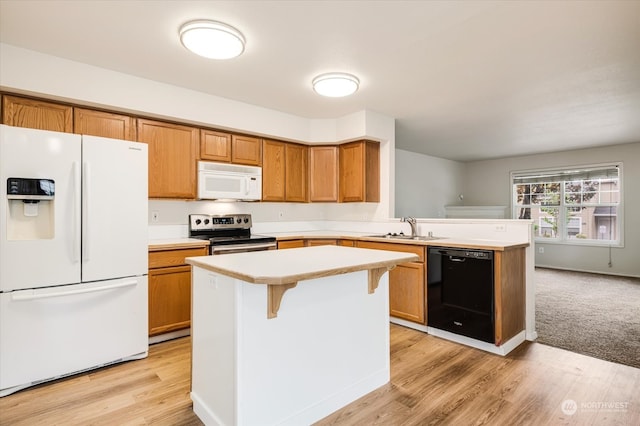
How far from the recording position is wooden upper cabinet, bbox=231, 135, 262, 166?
13.0 ft

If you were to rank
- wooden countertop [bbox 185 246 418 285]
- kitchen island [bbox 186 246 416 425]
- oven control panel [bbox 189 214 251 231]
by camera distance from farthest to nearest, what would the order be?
oven control panel [bbox 189 214 251 231], kitchen island [bbox 186 246 416 425], wooden countertop [bbox 185 246 418 285]

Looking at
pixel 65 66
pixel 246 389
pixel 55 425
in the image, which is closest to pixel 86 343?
pixel 55 425

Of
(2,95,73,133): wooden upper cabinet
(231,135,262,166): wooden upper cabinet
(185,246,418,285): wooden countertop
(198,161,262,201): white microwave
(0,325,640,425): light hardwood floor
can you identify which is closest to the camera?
(185,246,418,285): wooden countertop

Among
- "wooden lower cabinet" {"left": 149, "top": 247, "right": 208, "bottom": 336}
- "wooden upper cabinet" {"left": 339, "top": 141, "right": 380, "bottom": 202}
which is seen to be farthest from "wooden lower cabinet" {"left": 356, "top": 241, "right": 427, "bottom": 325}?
"wooden lower cabinet" {"left": 149, "top": 247, "right": 208, "bottom": 336}

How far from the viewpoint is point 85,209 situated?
247 cm

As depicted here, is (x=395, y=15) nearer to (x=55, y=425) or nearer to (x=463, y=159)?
(x=55, y=425)

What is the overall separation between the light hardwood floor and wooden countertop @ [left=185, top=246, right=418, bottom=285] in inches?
34.4

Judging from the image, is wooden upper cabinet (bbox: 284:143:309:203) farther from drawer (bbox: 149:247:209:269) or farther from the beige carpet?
the beige carpet

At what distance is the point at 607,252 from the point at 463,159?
3225 mm

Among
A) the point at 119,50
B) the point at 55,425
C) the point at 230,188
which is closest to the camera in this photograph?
the point at 55,425

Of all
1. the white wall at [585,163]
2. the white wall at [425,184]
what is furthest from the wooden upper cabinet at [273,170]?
the white wall at [585,163]

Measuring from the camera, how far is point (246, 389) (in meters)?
1.64

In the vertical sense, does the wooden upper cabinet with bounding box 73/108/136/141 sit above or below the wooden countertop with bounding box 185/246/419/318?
above

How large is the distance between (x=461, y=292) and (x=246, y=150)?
2813mm
